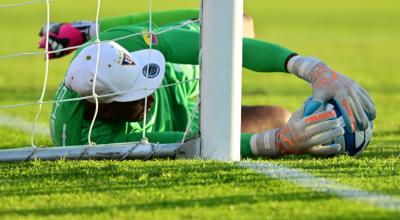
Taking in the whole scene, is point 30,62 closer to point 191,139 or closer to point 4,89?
point 4,89

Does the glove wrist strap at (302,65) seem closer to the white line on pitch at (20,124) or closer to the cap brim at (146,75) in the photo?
the cap brim at (146,75)

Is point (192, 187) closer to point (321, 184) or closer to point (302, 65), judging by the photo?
point (321, 184)

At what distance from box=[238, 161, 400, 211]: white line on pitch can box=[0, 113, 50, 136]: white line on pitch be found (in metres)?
2.63

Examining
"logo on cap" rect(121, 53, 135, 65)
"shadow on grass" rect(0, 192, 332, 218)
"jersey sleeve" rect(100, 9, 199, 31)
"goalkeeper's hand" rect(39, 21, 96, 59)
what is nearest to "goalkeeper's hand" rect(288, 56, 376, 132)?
"logo on cap" rect(121, 53, 135, 65)

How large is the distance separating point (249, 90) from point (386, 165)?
5.20 m

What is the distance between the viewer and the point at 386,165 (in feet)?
14.6

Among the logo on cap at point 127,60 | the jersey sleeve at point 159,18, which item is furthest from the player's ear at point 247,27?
the logo on cap at point 127,60

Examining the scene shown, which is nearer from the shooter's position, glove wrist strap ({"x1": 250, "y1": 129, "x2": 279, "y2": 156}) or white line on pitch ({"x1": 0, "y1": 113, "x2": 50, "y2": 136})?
glove wrist strap ({"x1": 250, "y1": 129, "x2": 279, "y2": 156})

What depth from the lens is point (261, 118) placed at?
6.03 m

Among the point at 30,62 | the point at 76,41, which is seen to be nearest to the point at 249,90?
the point at 76,41

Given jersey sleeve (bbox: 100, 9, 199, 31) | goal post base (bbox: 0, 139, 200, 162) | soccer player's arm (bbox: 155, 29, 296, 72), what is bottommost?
goal post base (bbox: 0, 139, 200, 162)

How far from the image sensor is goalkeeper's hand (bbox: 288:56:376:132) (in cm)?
473

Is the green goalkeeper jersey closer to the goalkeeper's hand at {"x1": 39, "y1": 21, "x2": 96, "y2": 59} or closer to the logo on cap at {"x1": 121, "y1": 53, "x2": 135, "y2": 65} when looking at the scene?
the logo on cap at {"x1": 121, "y1": 53, "x2": 135, "y2": 65}

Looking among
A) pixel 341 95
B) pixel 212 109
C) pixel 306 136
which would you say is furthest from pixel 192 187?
pixel 341 95
